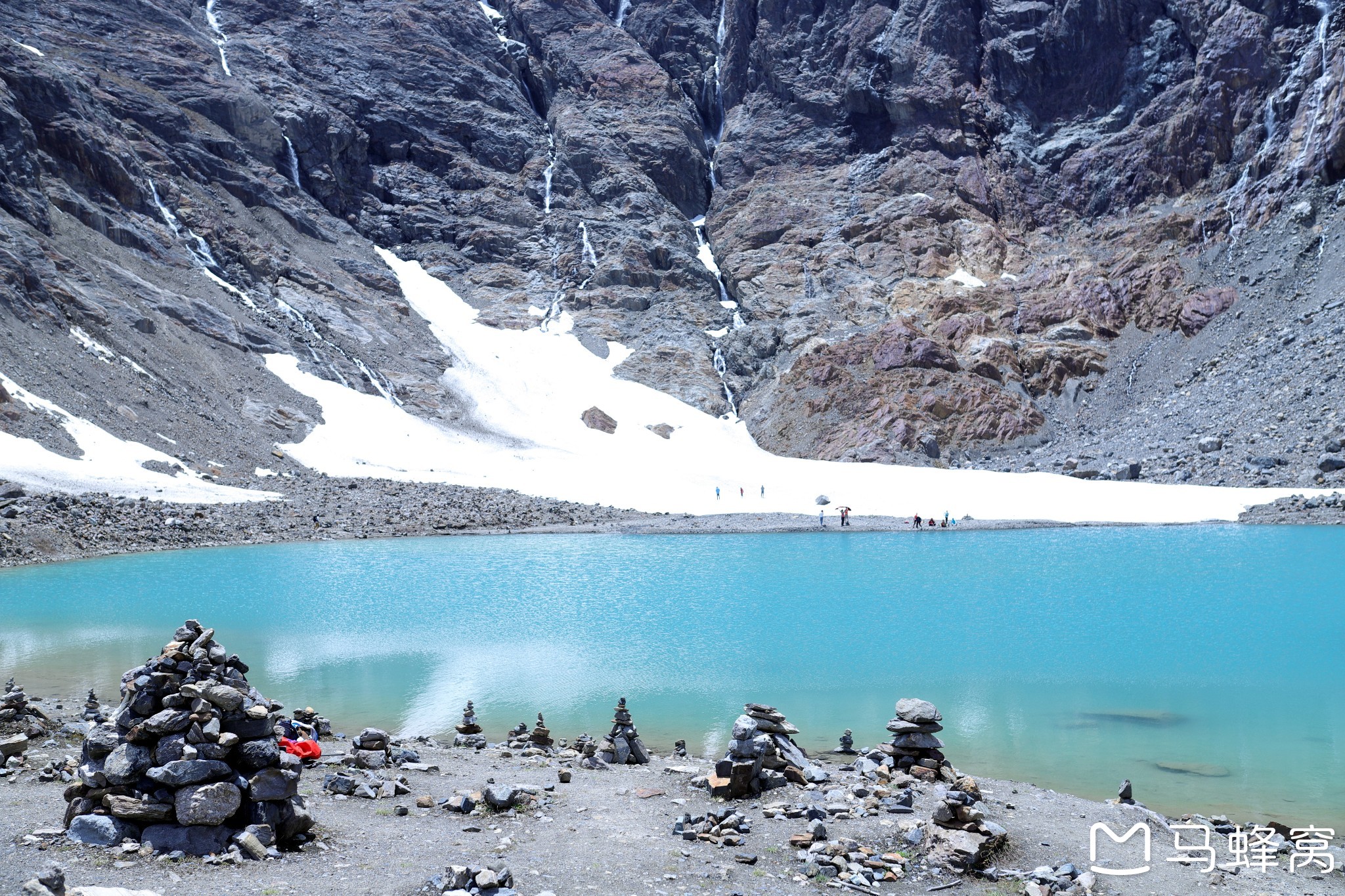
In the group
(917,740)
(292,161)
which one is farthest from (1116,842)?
(292,161)

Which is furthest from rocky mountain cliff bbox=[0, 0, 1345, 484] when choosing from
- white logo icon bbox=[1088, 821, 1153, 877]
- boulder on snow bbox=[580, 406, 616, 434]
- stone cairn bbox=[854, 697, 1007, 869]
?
white logo icon bbox=[1088, 821, 1153, 877]

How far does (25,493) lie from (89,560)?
539 centimetres

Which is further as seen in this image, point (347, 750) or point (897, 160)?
point (897, 160)

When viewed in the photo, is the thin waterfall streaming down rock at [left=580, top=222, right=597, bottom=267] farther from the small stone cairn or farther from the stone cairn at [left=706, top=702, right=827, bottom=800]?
the small stone cairn

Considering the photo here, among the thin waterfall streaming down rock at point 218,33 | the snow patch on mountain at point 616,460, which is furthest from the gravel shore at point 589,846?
the thin waterfall streaming down rock at point 218,33

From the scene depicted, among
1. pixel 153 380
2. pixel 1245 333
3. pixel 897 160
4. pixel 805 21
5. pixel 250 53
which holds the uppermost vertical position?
pixel 805 21

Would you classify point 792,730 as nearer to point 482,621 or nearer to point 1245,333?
point 482,621

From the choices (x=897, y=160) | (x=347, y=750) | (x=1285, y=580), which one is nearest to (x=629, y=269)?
(x=897, y=160)

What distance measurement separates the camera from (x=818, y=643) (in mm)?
19078

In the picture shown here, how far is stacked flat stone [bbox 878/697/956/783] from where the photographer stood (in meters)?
9.99

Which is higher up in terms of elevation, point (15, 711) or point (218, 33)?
point (218, 33)

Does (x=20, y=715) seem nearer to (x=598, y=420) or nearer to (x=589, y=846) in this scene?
(x=589, y=846)

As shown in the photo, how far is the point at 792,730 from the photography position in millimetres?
9852

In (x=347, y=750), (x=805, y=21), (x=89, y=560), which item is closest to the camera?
(x=347, y=750)
